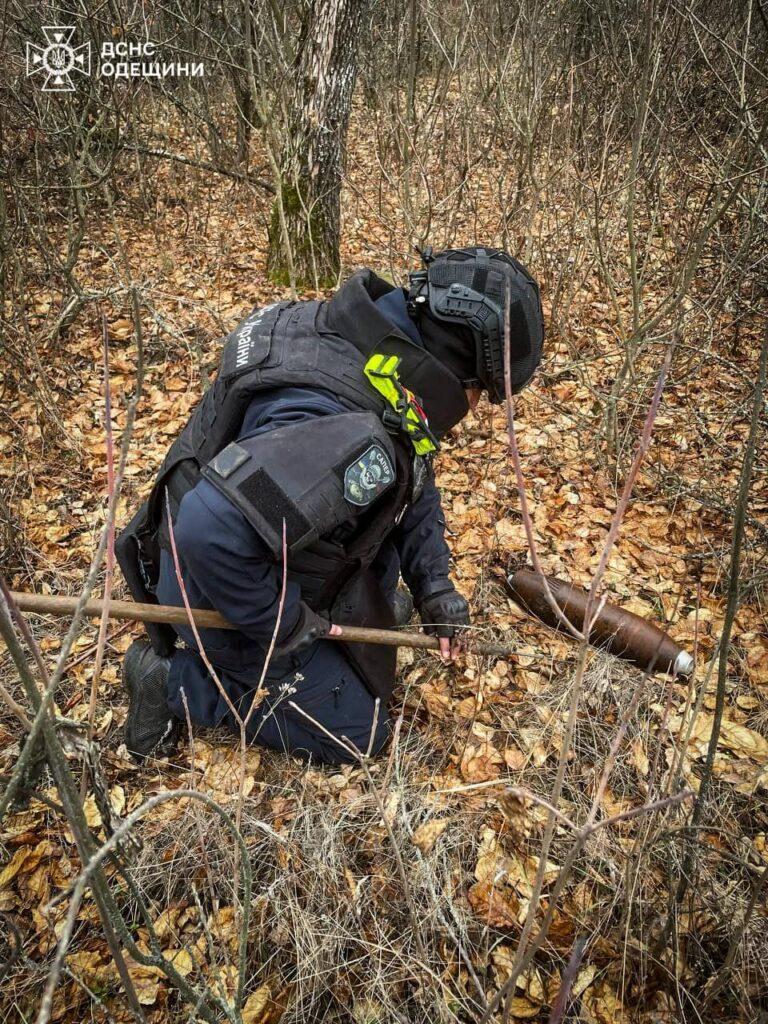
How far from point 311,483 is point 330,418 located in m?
0.22

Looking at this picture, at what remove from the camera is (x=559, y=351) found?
493 centimetres

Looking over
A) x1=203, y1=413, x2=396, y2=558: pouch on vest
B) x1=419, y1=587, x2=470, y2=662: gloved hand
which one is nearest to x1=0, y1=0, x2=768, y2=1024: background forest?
x1=419, y1=587, x2=470, y2=662: gloved hand

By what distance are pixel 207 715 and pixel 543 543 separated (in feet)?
6.83

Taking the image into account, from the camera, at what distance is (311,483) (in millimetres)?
1914

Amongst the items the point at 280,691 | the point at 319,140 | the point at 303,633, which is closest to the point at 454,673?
the point at 280,691

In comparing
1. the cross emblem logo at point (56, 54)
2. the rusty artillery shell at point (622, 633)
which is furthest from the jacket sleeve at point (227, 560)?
the cross emblem logo at point (56, 54)

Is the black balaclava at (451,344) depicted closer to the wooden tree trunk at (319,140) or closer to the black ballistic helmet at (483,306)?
the black ballistic helmet at (483,306)

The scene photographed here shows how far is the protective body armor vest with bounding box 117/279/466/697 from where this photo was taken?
208 centimetres

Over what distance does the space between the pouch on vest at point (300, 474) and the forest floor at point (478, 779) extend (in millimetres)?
713

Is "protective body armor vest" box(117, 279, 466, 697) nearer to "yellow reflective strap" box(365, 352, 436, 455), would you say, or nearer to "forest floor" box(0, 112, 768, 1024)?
"yellow reflective strap" box(365, 352, 436, 455)

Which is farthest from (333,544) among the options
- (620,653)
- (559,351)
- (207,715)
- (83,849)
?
(559,351)

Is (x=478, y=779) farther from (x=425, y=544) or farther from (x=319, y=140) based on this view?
(x=319, y=140)

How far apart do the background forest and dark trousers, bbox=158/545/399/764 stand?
5.7 inches

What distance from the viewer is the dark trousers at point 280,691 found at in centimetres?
251
